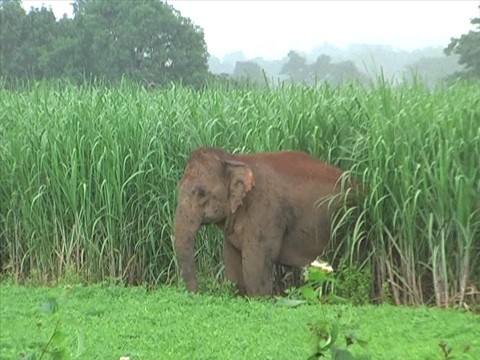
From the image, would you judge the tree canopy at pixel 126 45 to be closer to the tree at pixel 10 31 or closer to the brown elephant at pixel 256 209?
the tree at pixel 10 31

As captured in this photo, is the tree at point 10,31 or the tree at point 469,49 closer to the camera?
the tree at point 469,49

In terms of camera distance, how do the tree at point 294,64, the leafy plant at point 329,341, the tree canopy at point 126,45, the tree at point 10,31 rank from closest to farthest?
the leafy plant at point 329,341
the tree canopy at point 126,45
the tree at point 294,64
the tree at point 10,31

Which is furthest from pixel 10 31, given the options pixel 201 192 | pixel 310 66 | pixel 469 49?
pixel 201 192

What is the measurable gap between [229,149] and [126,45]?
17.9ft

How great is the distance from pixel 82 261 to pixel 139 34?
577 centimetres

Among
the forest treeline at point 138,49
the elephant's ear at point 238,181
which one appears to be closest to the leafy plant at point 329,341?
the elephant's ear at point 238,181

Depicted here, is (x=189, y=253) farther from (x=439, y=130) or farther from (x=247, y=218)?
(x=439, y=130)

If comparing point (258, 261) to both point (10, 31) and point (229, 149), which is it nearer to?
point (229, 149)

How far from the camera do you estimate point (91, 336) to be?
5.08 meters

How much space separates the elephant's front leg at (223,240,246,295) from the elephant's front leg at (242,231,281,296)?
0.13m

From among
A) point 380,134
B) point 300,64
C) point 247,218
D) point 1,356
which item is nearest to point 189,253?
point 247,218

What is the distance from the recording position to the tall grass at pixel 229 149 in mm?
6191

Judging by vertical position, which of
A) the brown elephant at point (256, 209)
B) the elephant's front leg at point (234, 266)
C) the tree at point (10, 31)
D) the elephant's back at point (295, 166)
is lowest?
the elephant's front leg at point (234, 266)

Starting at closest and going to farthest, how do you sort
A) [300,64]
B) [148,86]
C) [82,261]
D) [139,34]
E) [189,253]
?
[189,253]
[82,261]
[148,86]
[139,34]
[300,64]
